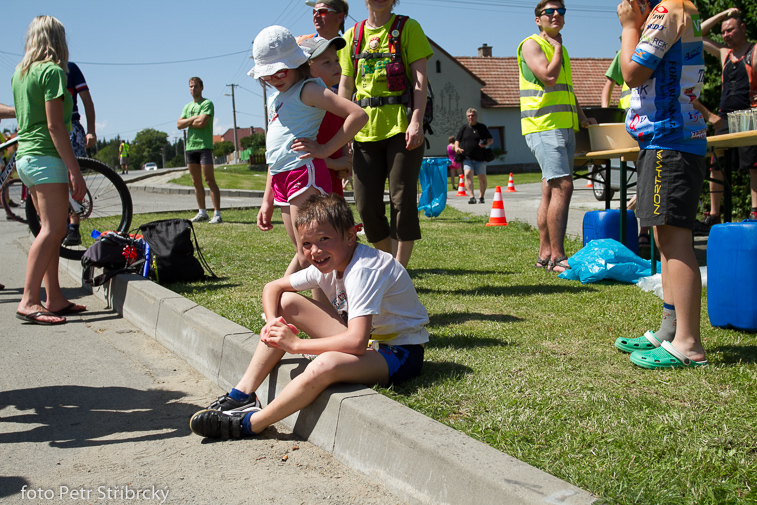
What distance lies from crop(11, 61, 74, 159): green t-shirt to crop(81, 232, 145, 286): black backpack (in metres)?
0.91

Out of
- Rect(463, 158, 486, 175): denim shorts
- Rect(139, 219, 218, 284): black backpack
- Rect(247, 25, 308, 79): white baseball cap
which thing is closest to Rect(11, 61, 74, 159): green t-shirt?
Rect(139, 219, 218, 284): black backpack

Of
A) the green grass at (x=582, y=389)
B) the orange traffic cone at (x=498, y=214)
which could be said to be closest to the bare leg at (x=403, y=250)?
the green grass at (x=582, y=389)

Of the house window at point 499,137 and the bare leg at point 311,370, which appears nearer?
the bare leg at point 311,370

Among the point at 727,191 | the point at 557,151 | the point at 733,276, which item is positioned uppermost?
the point at 557,151

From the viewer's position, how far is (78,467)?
8.77 feet

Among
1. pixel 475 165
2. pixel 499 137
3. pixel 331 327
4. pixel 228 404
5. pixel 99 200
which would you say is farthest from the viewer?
pixel 499 137

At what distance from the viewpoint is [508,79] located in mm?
45094

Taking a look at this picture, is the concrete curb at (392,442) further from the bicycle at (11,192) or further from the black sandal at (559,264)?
the bicycle at (11,192)

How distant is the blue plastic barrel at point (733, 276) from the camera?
146 inches

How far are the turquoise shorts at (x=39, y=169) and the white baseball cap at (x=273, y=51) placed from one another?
2.15 metres

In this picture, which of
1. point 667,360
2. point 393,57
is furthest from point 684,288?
point 393,57

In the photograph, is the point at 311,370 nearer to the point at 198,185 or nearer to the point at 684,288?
the point at 684,288

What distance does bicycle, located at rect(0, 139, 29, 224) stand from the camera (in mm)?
7367

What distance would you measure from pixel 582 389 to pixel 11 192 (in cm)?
777
